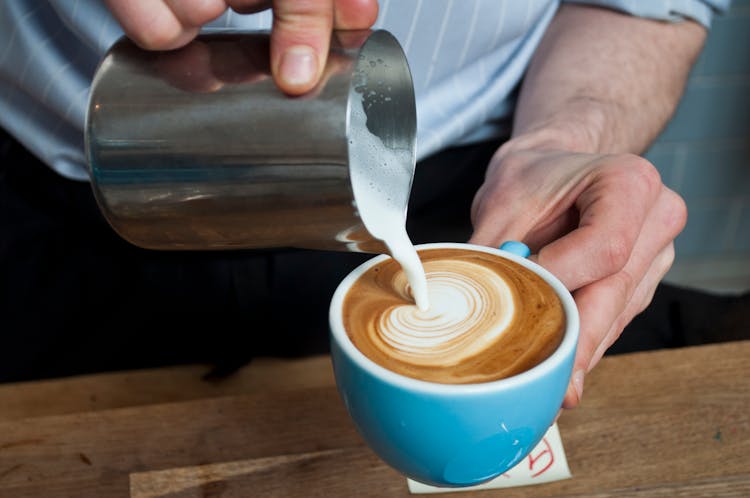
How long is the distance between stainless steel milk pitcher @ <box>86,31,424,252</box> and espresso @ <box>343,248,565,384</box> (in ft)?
0.25

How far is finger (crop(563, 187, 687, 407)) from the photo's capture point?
649 millimetres

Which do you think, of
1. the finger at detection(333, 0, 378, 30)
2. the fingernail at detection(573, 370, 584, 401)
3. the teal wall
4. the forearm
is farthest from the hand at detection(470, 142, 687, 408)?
the teal wall

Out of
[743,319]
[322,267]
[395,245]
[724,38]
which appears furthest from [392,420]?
[724,38]

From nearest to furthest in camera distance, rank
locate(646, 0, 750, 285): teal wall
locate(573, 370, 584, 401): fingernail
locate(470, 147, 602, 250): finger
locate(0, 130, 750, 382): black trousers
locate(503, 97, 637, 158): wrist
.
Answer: locate(573, 370, 584, 401): fingernail, locate(470, 147, 602, 250): finger, locate(503, 97, 637, 158): wrist, locate(0, 130, 750, 382): black trousers, locate(646, 0, 750, 285): teal wall

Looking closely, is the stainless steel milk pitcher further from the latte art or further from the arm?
the arm

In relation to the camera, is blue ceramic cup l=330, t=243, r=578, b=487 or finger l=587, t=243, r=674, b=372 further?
finger l=587, t=243, r=674, b=372

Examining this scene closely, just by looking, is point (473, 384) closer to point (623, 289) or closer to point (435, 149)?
point (623, 289)

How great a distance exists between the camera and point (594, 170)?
2.50 ft

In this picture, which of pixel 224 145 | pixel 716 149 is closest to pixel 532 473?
pixel 224 145

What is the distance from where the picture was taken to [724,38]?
1837 millimetres

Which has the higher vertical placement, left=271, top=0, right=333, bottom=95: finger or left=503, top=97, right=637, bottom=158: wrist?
left=271, top=0, right=333, bottom=95: finger

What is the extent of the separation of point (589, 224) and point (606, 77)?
16.5 inches

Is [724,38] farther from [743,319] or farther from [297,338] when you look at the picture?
[297,338]

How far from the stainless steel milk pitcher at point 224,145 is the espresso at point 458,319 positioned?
0.25 feet
